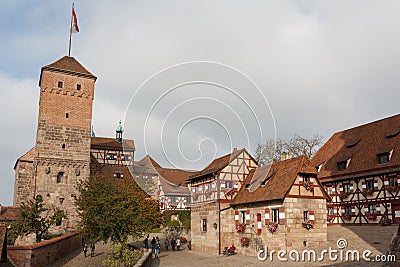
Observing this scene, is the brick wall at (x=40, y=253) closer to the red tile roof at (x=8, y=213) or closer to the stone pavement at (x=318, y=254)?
the stone pavement at (x=318, y=254)

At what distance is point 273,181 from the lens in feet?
77.6

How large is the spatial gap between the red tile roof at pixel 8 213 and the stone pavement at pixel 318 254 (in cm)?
1088

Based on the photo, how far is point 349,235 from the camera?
73.5 ft

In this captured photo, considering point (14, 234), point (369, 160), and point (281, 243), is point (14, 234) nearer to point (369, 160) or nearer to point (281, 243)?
point (281, 243)

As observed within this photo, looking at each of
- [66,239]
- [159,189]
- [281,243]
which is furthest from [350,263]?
[159,189]

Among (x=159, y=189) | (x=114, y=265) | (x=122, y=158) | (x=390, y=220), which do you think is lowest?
(x=114, y=265)

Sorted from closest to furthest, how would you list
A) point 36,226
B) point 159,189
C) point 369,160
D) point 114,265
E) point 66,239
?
point 114,265, point 369,160, point 66,239, point 36,226, point 159,189

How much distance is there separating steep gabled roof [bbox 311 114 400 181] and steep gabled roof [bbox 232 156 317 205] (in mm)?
5508

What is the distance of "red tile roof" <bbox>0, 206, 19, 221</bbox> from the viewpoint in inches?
1405

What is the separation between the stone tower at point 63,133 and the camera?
125 ft

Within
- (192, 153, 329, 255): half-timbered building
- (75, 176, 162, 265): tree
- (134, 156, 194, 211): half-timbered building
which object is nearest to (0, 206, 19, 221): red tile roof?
(134, 156, 194, 211): half-timbered building

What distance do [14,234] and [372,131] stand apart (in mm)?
27287

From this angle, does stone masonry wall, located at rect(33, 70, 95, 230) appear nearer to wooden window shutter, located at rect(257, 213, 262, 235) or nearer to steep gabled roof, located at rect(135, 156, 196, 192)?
steep gabled roof, located at rect(135, 156, 196, 192)

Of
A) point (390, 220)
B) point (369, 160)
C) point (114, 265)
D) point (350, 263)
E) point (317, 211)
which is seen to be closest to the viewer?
point (350, 263)
